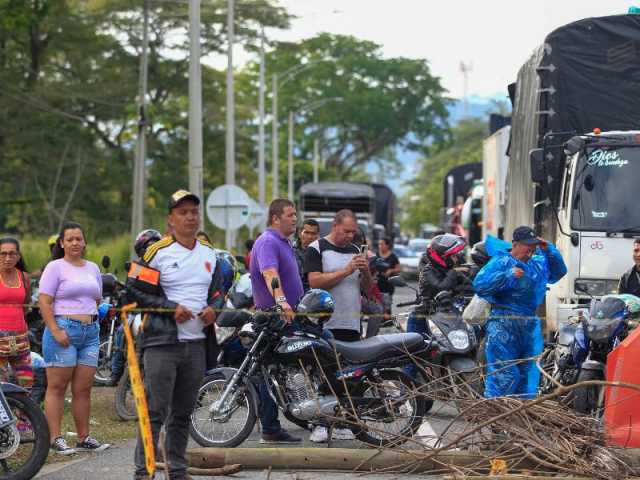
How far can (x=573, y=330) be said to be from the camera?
1152cm

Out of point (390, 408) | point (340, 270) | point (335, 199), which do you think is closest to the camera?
point (390, 408)

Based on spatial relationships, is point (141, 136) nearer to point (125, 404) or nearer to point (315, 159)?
point (125, 404)

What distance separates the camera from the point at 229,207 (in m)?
24.5

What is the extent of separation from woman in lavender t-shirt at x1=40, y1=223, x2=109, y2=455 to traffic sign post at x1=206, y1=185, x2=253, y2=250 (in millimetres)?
13629

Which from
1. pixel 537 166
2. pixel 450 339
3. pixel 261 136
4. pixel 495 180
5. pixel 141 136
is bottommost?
pixel 450 339

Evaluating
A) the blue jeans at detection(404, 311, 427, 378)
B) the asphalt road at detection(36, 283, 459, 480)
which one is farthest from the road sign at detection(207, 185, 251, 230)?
the asphalt road at detection(36, 283, 459, 480)

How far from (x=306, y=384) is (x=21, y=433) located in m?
2.24

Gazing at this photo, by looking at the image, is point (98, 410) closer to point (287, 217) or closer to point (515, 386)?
point (287, 217)

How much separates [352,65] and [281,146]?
5.87 meters

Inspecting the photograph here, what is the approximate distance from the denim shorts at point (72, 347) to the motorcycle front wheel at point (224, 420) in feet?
2.83

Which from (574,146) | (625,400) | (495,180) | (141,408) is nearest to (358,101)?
(495,180)

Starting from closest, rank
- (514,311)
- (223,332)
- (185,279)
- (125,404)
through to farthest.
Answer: (185,279) < (514,311) < (125,404) < (223,332)

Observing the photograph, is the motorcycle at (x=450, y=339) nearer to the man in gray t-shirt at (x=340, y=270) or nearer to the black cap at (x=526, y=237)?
the man in gray t-shirt at (x=340, y=270)

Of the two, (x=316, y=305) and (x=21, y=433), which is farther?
(x=316, y=305)
